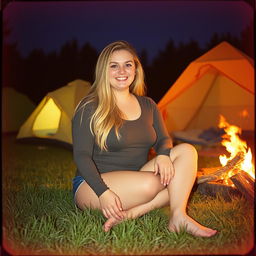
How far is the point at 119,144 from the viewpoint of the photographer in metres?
1.84

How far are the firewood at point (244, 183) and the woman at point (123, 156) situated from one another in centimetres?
46

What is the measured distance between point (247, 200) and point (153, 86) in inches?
156

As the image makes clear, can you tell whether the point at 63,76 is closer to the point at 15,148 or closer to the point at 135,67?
the point at 15,148

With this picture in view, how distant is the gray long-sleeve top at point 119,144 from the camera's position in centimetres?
173

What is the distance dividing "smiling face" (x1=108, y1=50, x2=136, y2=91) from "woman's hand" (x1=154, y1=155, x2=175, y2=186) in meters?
0.39

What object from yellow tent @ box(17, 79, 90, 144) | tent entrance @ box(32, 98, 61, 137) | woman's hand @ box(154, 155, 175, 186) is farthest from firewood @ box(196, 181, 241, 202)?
tent entrance @ box(32, 98, 61, 137)

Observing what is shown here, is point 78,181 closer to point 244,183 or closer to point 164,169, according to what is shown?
point 164,169

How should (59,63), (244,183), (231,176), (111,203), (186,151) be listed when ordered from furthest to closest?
(59,63) < (231,176) < (244,183) < (186,151) < (111,203)

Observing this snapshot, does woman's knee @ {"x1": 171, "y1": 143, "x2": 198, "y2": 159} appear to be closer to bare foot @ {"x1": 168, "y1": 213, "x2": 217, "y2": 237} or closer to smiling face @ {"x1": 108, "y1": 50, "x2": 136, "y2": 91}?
bare foot @ {"x1": 168, "y1": 213, "x2": 217, "y2": 237}

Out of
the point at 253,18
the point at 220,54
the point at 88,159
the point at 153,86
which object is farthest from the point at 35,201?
the point at 153,86

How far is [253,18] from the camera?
2.08m

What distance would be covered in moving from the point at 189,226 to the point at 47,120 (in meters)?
3.75

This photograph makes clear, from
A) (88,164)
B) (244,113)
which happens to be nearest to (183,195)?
(88,164)

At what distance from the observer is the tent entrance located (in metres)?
5.15
